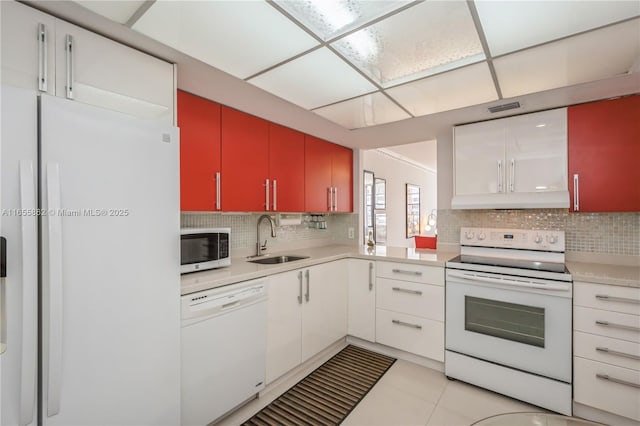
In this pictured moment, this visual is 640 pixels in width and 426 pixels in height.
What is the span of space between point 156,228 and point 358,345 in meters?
2.31

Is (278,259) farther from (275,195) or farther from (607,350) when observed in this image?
(607,350)

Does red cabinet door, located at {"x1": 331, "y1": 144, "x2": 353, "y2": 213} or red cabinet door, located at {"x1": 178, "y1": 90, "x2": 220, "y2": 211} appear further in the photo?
red cabinet door, located at {"x1": 331, "y1": 144, "x2": 353, "y2": 213}

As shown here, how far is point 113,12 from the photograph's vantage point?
1213mm

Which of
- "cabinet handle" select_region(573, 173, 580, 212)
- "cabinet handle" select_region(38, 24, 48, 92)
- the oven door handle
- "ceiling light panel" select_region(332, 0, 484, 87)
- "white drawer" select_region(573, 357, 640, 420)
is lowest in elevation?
"white drawer" select_region(573, 357, 640, 420)

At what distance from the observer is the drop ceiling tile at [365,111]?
7.01 ft

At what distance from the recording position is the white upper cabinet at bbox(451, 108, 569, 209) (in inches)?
89.6

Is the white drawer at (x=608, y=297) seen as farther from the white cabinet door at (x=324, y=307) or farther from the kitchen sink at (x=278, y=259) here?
the kitchen sink at (x=278, y=259)

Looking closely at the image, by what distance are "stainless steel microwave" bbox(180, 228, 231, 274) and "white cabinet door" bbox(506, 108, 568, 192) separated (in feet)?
7.82

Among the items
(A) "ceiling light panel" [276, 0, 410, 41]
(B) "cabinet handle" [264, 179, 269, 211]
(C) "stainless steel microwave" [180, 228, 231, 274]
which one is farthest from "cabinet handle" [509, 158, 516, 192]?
(C) "stainless steel microwave" [180, 228, 231, 274]

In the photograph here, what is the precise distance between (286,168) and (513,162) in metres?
1.98

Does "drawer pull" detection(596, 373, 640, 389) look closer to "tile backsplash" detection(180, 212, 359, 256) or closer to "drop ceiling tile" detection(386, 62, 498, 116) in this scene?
"drop ceiling tile" detection(386, 62, 498, 116)

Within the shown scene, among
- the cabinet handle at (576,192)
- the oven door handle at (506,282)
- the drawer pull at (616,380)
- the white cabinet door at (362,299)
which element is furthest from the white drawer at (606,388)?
the white cabinet door at (362,299)

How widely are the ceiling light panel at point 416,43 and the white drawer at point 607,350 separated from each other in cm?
187

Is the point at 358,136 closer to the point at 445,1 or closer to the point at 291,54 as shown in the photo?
the point at 291,54
